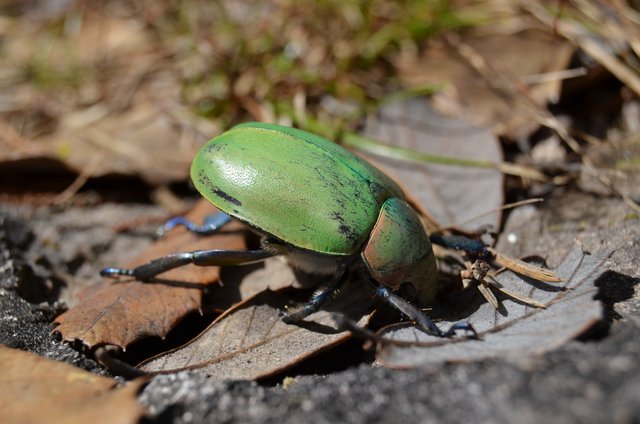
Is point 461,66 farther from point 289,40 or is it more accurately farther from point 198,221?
point 198,221

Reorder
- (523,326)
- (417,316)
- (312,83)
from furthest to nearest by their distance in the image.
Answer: (312,83), (417,316), (523,326)

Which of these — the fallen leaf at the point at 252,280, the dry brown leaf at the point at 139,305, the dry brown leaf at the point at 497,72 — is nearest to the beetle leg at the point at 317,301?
the fallen leaf at the point at 252,280

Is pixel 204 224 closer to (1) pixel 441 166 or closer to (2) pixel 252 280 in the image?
(2) pixel 252 280

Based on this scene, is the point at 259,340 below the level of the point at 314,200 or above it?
below

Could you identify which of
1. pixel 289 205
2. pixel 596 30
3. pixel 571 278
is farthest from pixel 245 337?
pixel 596 30

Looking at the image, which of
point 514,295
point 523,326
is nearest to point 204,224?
point 514,295
